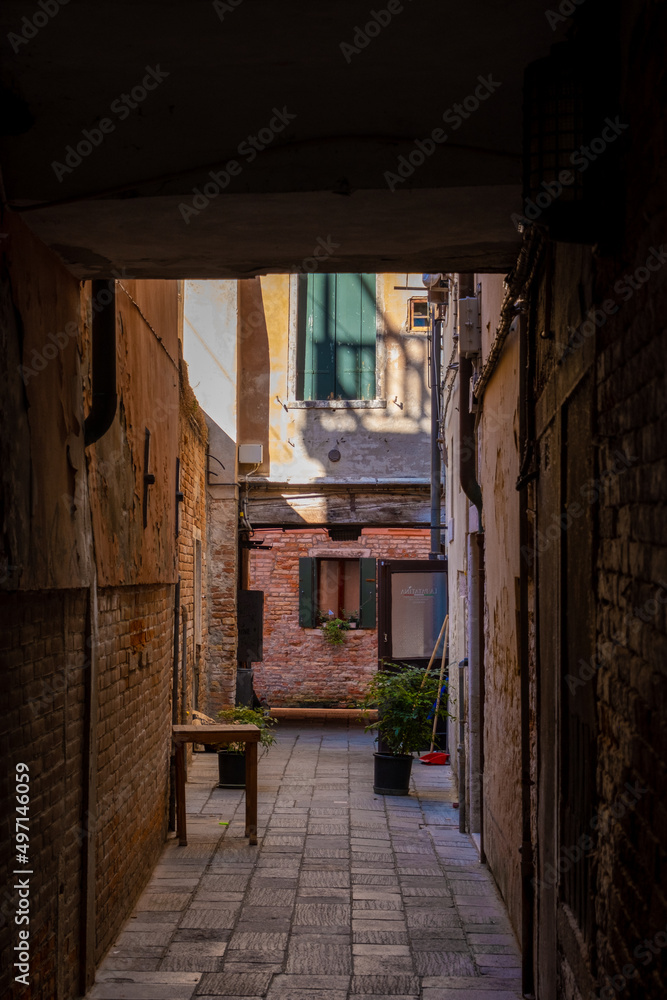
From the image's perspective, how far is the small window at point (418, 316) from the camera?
43.2 feet

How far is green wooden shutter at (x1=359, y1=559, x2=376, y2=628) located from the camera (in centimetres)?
1572

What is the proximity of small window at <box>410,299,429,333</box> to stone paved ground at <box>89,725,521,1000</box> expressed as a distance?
6929mm

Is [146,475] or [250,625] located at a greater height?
[146,475]

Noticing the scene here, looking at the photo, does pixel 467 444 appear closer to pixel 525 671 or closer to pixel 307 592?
pixel 525 671

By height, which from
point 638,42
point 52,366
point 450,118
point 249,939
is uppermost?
point 450,118

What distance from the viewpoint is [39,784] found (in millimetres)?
3752

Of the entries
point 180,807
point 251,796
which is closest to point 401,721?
point 251,796

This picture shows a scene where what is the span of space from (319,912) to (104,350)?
3.41m

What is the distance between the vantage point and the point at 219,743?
7.14 metres

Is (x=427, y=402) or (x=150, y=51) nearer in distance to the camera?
(x=150, y=51)

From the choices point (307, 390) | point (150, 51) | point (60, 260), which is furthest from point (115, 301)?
point (307, 390)

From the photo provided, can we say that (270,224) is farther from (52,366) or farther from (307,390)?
(307,390)

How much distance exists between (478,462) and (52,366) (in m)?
4.16

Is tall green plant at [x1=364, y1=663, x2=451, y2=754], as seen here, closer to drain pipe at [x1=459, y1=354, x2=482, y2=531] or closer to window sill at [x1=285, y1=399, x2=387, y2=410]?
drain pipe at [x1=459, y1=354, x2=482, y2=531]
